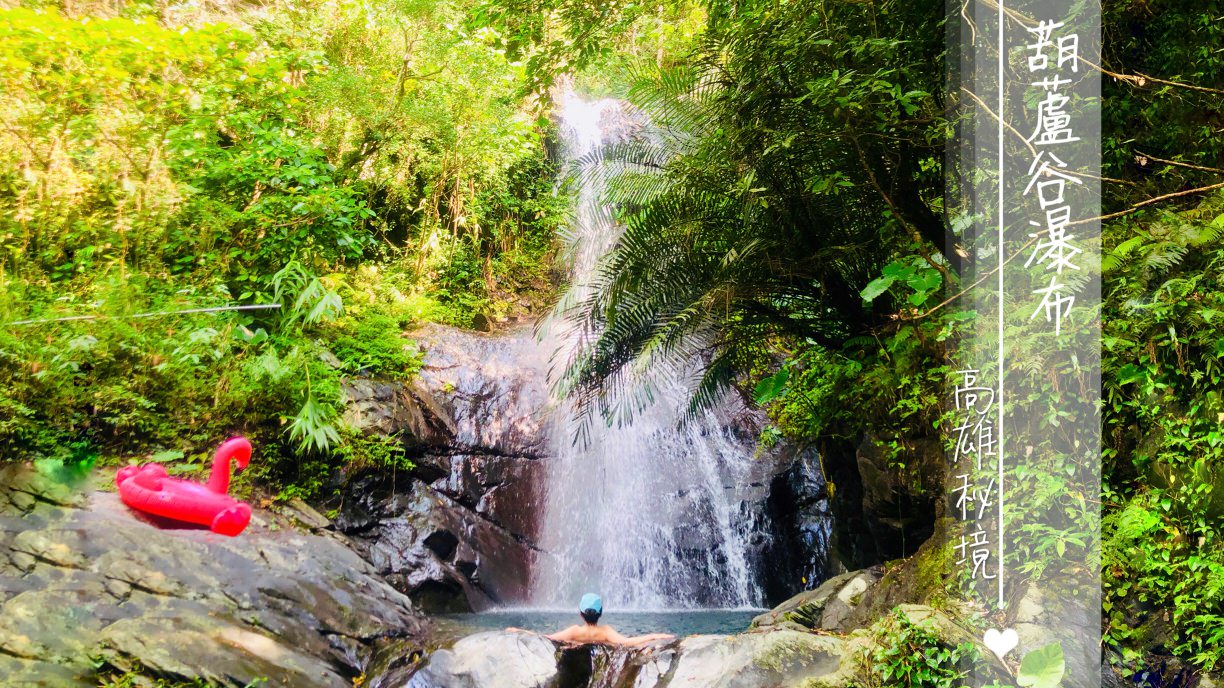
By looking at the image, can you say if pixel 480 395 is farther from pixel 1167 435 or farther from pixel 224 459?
pixel 1167 435

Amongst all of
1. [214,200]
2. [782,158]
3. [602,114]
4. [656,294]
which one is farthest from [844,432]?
[602,114]

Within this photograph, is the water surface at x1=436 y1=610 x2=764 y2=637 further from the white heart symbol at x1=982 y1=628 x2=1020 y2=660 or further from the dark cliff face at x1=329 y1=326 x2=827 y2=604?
the white heart symbol at x1=982 y1=628 x2=1020 y2=660

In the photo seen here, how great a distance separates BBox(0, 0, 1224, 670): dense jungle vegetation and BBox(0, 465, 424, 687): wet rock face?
3.44ft

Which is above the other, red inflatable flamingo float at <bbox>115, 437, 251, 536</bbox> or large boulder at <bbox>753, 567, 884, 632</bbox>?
red inflatable flamingo float at <bbox>115, 437, 251, 536</bbox>

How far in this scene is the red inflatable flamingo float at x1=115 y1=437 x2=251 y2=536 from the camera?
3182 mm

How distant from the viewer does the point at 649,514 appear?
8562mm

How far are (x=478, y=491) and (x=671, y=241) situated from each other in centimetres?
382

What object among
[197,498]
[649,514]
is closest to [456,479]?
[649,514]

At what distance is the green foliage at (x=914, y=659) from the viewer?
3.39m

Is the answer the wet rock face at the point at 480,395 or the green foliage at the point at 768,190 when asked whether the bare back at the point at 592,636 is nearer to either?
the green foliage at the point at 768,190

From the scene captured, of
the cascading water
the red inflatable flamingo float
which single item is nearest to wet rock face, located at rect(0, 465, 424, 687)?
the red inflatable flamingo float

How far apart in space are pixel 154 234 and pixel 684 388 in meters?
Result: 5.71

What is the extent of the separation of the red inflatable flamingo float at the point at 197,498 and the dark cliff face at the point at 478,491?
366 cm

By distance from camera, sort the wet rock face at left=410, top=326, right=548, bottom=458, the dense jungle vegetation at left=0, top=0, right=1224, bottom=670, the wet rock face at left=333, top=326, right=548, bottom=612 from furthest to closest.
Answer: the wet rock face at left=410, top=326, right=548, bottom=458 < the wet rock face at left=333, top=326, right=548, bottom=612 < the dense jungle vegetation at left=0, top=0, right=1224, bottom=670
